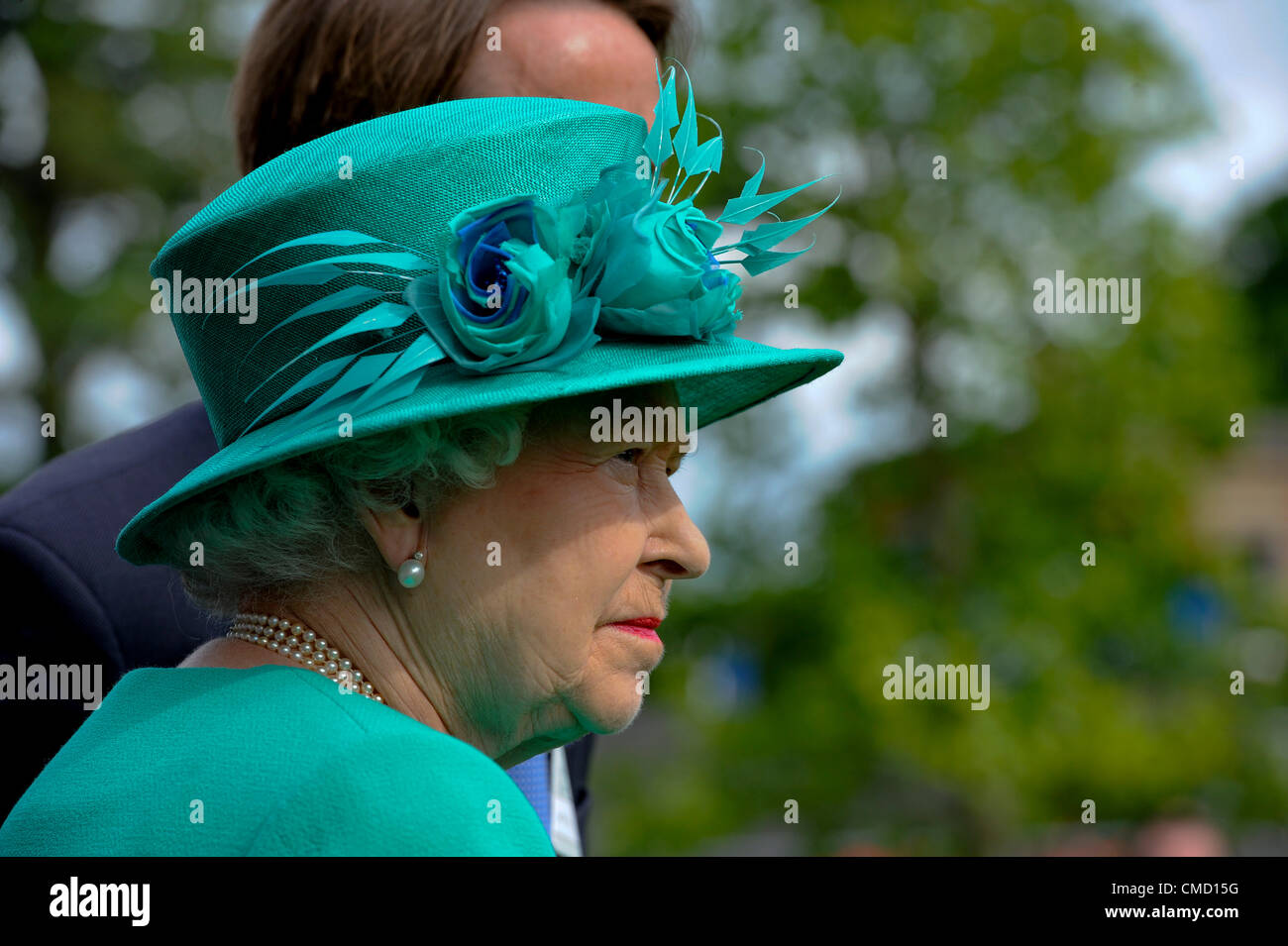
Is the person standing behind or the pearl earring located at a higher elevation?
the person standing behind

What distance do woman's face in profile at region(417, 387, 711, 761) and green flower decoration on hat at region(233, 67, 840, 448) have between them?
0.13m

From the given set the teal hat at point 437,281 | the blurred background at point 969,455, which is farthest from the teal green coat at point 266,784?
the blurred background at point 969,455

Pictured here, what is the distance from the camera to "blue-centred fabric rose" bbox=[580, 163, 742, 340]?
5.86ft

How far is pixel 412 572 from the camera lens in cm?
175

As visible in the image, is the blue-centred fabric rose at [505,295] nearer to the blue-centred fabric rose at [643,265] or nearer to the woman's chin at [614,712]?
the blue-centred fabric rose at [643,265]

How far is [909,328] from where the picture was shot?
890 cm

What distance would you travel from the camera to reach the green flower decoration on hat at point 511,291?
1692 millimetres

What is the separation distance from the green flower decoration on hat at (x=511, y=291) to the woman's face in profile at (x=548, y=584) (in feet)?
0.42

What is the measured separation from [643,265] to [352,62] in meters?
0.98

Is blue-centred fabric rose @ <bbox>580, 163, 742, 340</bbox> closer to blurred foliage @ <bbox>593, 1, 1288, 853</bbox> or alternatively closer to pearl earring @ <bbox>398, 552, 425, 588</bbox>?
pearl earring @ <bbox>398, 552, 425, 588</bbox>

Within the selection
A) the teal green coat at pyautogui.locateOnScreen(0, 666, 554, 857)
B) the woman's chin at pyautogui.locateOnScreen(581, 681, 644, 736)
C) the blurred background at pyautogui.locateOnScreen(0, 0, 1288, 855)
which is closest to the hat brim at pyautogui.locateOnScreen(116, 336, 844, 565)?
the teal green coat at pyautogui.locateOnScreen(0, 666, 554, 857)

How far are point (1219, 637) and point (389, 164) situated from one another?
29.9 ft

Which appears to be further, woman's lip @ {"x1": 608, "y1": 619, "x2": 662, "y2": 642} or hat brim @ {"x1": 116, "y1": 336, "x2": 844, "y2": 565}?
woman's lip @ {"x1": 608, "y1": 619, "x2": 662, "y2": 642}

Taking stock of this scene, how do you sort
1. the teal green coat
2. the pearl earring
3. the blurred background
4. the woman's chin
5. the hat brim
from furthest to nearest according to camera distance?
the blurred background
the woman's chin
the pearl earring
the hat brim
the teal green coat
